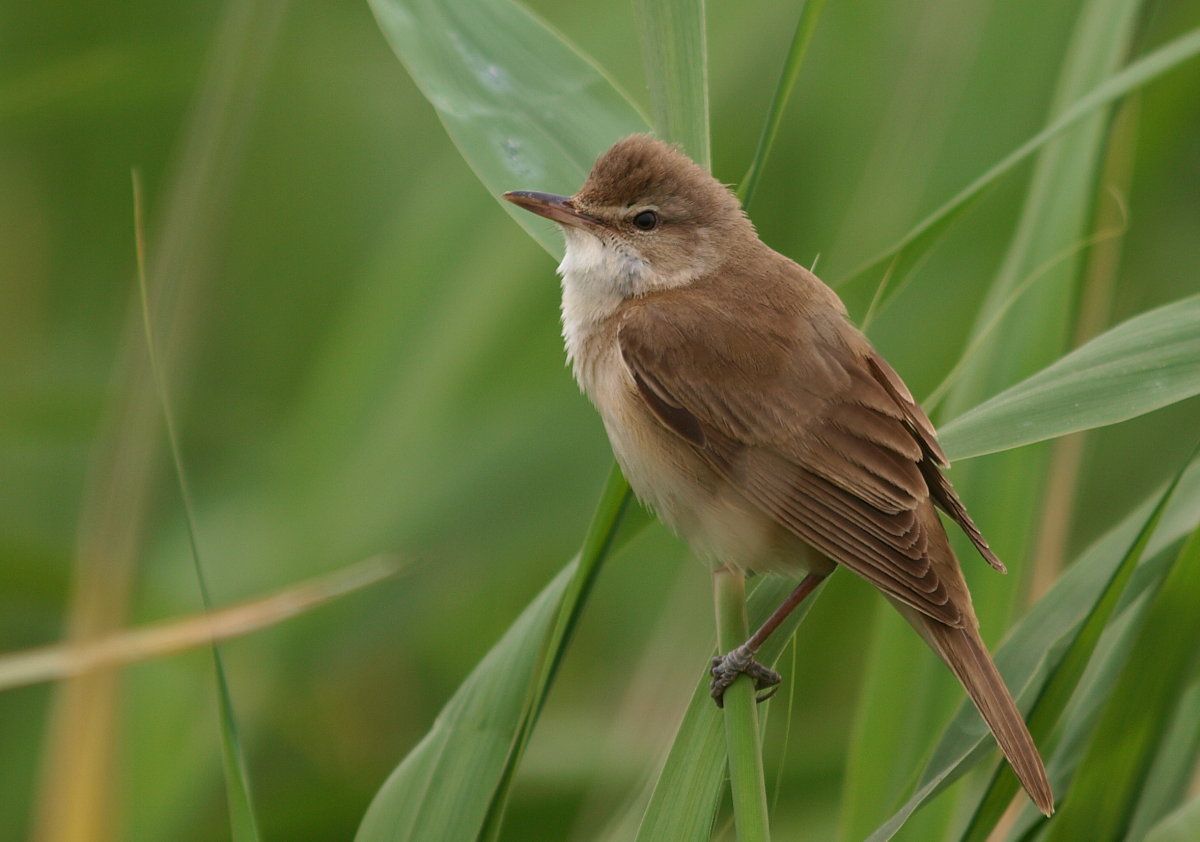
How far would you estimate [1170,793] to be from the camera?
1.92 metres

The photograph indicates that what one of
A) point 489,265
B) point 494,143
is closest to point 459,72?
point 494,143

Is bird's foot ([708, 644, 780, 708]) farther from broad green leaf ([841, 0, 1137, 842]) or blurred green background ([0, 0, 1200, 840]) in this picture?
blurred green background ([0, 0, 1200, 840])

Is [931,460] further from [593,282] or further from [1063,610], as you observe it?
[593,282]

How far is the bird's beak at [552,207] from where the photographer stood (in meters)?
2.19

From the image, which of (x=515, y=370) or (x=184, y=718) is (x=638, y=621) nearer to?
(x=515, y=370)

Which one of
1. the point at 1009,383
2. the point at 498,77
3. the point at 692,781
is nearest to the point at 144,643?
the point at 692,781

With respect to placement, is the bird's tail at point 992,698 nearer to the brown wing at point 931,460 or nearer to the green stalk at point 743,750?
the brown wing at point 931,460

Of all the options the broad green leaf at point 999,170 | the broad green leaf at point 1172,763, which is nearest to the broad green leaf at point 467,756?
the broad green leaf at point 999,170

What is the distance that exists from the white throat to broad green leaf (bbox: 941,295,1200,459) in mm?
896

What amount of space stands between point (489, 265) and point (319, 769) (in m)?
1.16

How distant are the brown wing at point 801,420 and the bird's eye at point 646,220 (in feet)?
0.69

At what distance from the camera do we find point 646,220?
264 cm

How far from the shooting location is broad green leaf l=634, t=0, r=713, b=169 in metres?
1.94

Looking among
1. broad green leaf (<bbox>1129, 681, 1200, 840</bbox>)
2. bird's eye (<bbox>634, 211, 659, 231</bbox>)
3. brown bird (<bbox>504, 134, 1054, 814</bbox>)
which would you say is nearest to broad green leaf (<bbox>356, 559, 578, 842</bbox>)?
brown bird (<bbox>504, 134, 1054, 814</bbox>)
